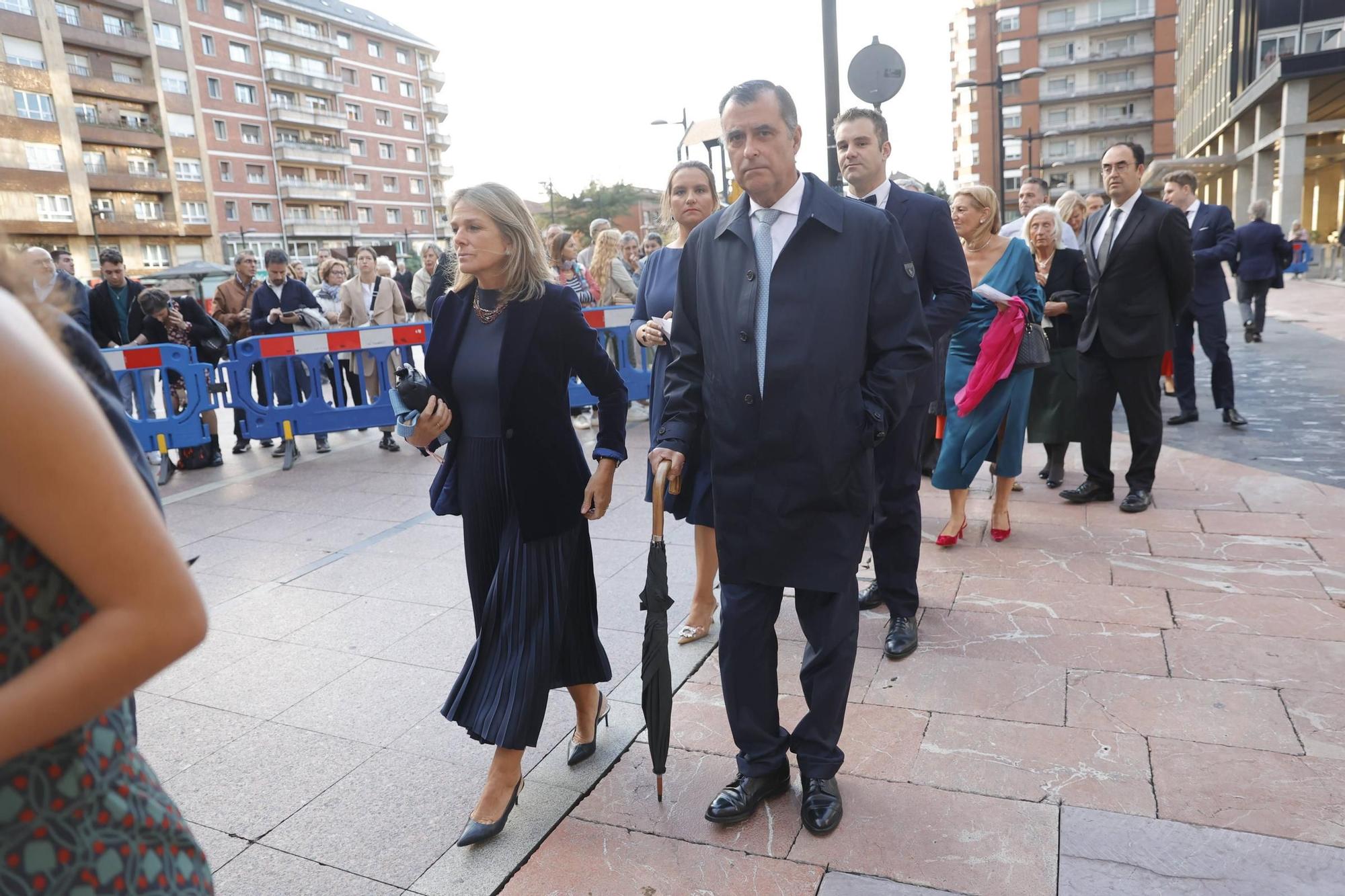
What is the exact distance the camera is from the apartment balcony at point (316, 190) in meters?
65.2

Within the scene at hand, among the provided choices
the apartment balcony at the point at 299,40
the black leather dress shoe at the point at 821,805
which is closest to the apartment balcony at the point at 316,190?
the apartment balcony at the point at 299,40

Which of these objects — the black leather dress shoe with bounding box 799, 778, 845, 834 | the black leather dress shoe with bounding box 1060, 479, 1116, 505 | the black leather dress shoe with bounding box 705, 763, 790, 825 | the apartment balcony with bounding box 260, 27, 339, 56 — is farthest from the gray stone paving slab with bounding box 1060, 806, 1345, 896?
the apartment balcony with bounding box 260, 27, 339, 56

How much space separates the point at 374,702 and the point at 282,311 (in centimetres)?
728

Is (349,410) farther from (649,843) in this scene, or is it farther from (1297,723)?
(1297,723)

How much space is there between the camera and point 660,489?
2662 millimetres

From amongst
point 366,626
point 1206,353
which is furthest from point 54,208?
point 1206,353

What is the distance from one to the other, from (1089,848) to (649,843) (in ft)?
4.05

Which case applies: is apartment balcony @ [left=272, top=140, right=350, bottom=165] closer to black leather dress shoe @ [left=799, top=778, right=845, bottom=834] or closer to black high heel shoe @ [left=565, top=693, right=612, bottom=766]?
black high heel shoe @ [left=565, top=693, right=612, bottom=766]

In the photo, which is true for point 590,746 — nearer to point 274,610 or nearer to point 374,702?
point 374,702

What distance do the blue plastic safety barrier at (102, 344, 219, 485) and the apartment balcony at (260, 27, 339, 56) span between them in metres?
66.4

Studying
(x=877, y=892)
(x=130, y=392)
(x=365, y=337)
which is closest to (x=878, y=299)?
(x=877, y=892)

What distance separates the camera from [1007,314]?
511 centimetres

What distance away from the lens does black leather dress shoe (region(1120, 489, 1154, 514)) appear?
574 cm

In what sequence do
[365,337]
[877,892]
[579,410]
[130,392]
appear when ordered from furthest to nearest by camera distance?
[579,410]
[365,337]
[130,392]
[877,892]
